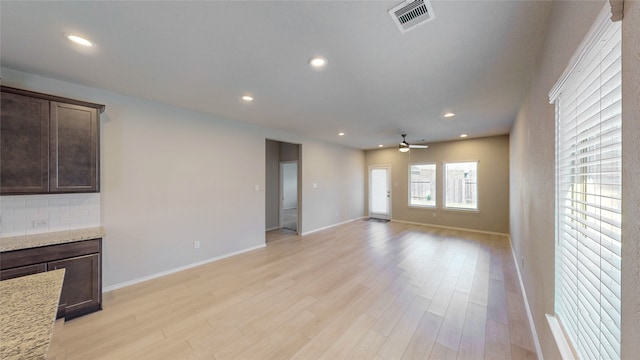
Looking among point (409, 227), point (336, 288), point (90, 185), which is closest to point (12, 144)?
point (90, 185)

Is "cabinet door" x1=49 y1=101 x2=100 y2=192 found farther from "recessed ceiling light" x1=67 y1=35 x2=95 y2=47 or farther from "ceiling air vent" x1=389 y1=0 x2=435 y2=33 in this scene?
"ceiling air vent" x1=389 y1=0 x2=435 y2=33

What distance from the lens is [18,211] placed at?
240 centimetres

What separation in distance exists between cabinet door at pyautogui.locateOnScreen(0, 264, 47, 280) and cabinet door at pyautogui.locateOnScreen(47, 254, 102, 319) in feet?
0.18

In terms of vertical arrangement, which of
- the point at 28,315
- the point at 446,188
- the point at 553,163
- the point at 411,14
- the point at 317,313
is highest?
the point at 411,14

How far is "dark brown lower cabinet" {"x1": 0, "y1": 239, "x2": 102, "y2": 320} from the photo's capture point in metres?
2.07

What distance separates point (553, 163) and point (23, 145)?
4.57 meters

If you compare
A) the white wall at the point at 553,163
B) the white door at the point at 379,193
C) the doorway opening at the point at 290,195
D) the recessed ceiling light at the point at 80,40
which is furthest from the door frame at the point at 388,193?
the recessed ceiling light at the point at 80,40

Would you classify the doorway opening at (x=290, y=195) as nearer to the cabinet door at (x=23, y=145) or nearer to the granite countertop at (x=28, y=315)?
the cabinet door at (x=23, y=145)

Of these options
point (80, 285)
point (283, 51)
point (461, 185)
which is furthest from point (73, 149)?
point (461, 185)

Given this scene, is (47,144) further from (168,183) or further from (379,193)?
(379,193)

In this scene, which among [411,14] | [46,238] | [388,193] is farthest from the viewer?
[388,193]

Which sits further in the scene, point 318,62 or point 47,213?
point 47,213

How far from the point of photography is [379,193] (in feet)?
26.5

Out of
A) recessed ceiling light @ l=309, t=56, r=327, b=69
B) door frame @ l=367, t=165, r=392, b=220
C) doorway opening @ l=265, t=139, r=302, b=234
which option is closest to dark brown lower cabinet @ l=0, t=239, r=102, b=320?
recessed ceiling light @ l=309, t=56, r=327, b=69
